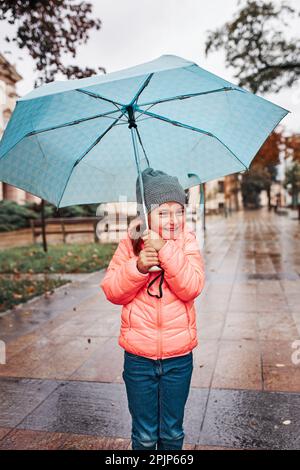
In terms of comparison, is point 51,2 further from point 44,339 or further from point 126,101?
point 126,101

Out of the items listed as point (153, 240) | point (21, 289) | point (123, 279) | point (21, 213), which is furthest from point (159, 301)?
→ point (21, 213)

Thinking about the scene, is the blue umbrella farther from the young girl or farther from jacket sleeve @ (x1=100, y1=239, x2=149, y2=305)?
jacket sleeve @ (x1=100, y1=239, x2=149, y2=305)

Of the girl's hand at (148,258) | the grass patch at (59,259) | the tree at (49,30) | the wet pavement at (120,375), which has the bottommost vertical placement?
the wet pavement at (120,375)

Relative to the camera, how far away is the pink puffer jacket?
2148 millimetres

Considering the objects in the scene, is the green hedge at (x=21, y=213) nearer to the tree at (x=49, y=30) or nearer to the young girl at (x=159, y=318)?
the tree at (x=49, y=30)

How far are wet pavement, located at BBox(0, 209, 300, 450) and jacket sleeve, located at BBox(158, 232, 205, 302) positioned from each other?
1.28 m

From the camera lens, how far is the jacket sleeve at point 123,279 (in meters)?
2.13

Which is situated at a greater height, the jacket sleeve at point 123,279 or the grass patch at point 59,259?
the jacket sleeve at point 123,279

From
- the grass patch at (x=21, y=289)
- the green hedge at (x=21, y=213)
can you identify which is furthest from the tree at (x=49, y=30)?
the green hedge at (x=21, y=213)

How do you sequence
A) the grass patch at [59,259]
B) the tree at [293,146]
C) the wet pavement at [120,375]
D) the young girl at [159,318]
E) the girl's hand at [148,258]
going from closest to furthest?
1. the girl's hand at [148,258]
2. the young girl at [159,318]
3. the wet pavement at [120,375]
4. the grass patch at [59,259]
5. the tree at [293,146]

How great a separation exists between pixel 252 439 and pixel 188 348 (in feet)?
3.74

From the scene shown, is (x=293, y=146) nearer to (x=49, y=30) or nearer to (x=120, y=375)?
(x=49, y=30)

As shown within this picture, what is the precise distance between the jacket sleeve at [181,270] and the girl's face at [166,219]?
2.1 inches

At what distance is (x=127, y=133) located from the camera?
2742mm
